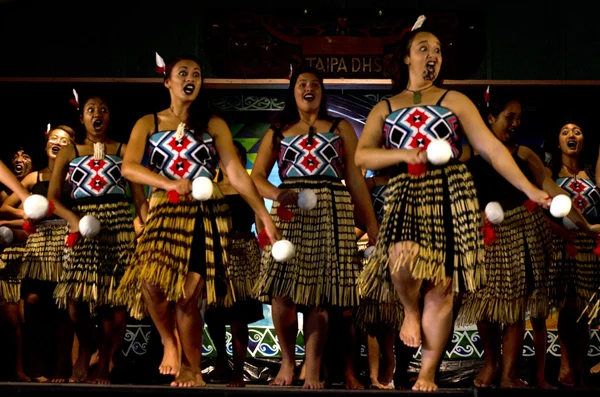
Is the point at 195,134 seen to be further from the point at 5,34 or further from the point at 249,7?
the point at 5,34

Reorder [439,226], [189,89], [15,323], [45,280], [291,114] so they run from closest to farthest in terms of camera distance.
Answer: [439,226] → [189,89] → [291,114] → [45,280] → [15,323]

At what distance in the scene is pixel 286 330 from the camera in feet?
14.9

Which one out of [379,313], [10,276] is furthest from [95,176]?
[379,313]

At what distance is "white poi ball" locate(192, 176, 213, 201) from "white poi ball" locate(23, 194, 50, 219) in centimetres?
90

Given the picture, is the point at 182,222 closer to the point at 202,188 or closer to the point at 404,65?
the point at 202,188

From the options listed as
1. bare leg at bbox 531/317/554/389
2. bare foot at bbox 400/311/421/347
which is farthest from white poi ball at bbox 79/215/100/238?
bare leg at bbox 531/317/554/389

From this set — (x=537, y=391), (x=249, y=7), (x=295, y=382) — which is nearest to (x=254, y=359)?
(x=295, y=382)

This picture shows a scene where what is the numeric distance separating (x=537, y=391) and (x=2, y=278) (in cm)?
394

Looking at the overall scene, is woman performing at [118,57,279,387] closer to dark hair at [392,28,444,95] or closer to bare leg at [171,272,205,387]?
bare leg at [171,272,205,387]

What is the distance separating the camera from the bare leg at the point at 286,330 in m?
4.52

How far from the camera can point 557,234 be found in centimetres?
543

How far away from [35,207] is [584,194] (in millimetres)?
3105

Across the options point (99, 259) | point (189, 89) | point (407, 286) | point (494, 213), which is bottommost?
point (407, 286)

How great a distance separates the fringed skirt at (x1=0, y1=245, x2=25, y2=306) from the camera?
240 inches
